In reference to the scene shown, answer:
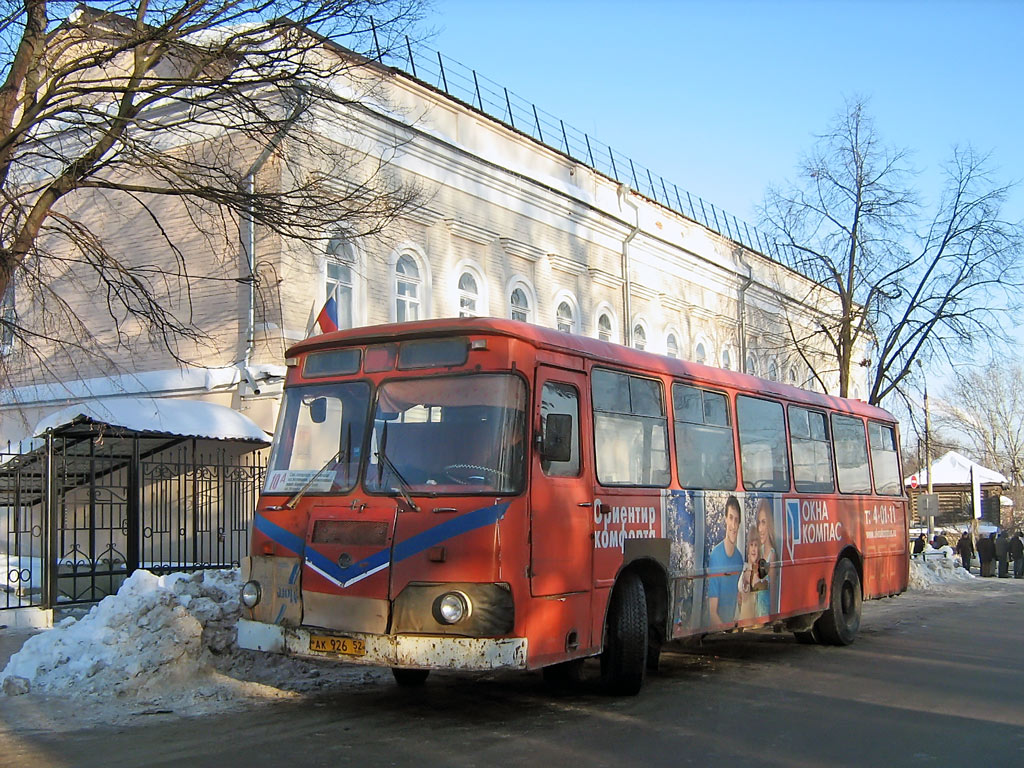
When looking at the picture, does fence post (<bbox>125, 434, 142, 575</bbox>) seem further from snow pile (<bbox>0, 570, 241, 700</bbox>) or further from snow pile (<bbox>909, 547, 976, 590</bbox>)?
snow pile (<bbox>909, 547, 976, 590</bbox>)

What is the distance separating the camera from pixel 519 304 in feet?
82.4

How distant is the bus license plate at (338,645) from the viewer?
748cm

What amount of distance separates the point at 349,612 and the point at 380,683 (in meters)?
2.35

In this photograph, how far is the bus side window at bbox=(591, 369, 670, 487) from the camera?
8836 mm

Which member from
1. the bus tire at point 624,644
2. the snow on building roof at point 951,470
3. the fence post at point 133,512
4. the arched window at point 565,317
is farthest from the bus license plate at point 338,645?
the snow on building roof at point 951,470

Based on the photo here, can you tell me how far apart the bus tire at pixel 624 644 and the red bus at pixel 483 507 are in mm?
18

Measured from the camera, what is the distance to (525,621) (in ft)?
24.5

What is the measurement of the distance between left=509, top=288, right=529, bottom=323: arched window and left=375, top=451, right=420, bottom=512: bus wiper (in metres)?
16.9

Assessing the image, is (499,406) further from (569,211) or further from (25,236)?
(569,211)

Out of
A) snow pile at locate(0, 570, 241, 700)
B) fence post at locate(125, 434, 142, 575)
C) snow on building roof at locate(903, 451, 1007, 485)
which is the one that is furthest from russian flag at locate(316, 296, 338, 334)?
snow on building roof at locate(903, 451, 1007, 485)

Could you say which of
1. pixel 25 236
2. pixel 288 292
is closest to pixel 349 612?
pixel 25 236

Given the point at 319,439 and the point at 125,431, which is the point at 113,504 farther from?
the point at 319,439

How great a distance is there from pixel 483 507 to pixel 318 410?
175 centimetres

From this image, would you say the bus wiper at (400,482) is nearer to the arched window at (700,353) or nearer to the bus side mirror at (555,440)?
the bus side mirror at (555,440)
